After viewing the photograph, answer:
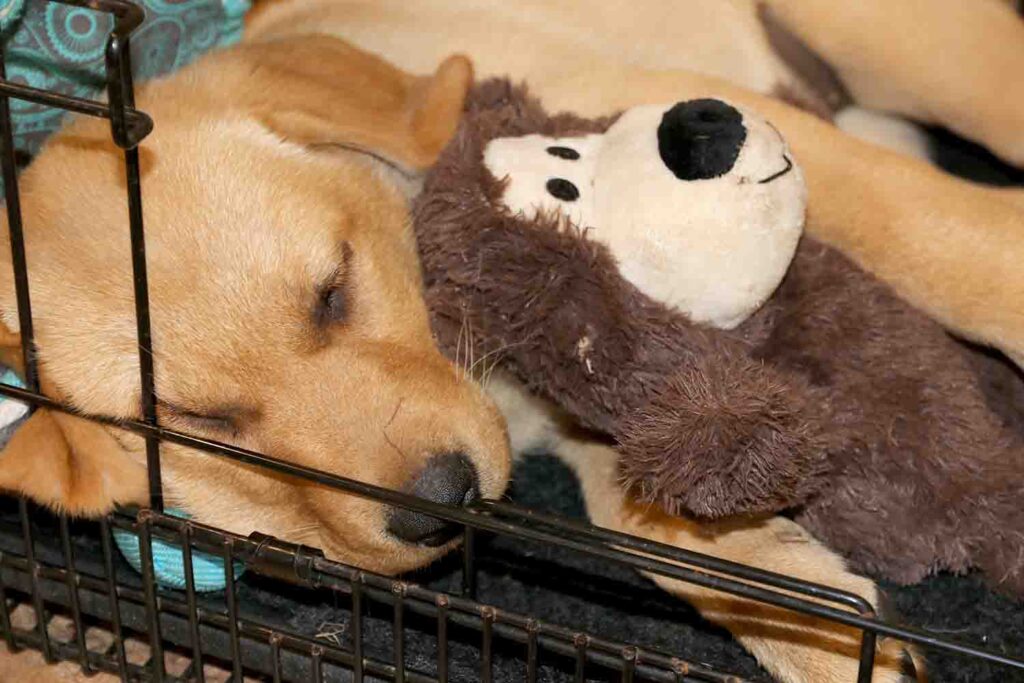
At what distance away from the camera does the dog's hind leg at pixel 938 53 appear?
2471 mm

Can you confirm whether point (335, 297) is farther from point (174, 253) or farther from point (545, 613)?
point (545, 613)

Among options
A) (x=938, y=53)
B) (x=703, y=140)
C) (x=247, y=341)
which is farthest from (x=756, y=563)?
(x=938, y=53)

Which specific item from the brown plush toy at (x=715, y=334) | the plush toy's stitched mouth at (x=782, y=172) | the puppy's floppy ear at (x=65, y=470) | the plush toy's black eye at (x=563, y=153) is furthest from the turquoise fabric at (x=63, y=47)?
the plush toy's stitched mouth at (x=782, y=172)

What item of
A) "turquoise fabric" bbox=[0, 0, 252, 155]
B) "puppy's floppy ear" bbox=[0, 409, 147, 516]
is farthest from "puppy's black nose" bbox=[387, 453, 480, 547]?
"turquoise fabric" bbox=[0, 0, 252, 155]

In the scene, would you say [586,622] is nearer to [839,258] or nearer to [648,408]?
[648,408]

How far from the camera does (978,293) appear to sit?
185cm

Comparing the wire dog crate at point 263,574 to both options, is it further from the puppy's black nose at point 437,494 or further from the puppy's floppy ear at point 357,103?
the puppy's floppy ear at point 357,103

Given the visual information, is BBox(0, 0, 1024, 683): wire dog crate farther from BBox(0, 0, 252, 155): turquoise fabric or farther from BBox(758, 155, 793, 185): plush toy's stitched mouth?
BBox(758, 155, 793, 185): plush toy's stitched mouth

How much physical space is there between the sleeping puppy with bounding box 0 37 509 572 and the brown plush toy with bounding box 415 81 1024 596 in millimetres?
112

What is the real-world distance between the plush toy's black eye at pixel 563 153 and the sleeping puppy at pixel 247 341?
0.23 meters

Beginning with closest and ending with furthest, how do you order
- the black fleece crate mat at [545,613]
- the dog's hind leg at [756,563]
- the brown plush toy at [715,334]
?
the brown plush toy at [715,334] → the dog's hind leg at [756,563] → the black fleece crate mat at [545,613]

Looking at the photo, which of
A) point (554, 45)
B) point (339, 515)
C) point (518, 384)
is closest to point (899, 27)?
point (554, 45)

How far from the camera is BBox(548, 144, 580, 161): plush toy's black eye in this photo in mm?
1729

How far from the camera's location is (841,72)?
8.67ft
